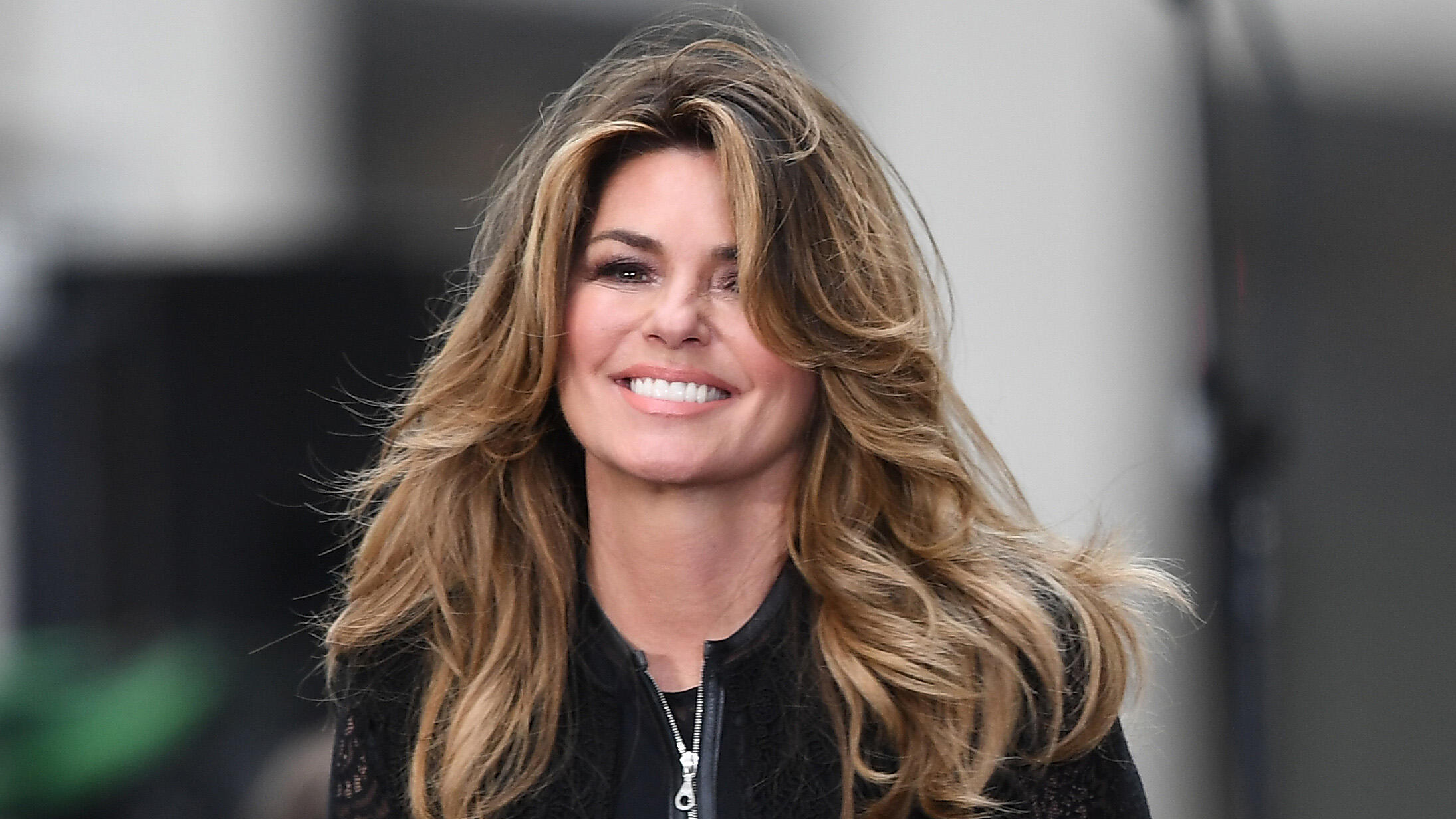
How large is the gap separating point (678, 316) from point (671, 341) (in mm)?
29

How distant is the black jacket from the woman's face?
0.22 m

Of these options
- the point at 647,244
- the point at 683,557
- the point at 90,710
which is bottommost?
the point at 90,710

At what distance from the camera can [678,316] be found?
1819 millimetres

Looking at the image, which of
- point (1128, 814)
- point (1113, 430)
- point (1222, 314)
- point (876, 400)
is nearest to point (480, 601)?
point (876, 400)

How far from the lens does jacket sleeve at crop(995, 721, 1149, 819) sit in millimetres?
1915

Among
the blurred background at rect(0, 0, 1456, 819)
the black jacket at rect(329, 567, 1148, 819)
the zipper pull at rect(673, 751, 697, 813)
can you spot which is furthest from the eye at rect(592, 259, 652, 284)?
the blurred background at rect(0, 0, 1456, 819)

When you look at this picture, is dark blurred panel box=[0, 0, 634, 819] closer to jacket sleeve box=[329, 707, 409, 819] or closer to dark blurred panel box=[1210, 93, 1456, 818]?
jacket sleeve box=[329, 707, 409, 819]

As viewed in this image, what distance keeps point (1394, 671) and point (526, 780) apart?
2.20 meters

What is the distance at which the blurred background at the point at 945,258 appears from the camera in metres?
3.25

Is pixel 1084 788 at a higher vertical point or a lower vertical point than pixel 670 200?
lower

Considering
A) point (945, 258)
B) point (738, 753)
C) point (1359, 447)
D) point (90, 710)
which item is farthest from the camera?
point (945, 258)

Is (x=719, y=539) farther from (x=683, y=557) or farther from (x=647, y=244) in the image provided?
(x=647, y=244)

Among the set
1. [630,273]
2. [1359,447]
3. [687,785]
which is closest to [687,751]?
[687,785]

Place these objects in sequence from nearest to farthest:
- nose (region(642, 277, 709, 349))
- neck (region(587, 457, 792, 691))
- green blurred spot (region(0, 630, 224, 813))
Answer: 1. nose (region(642, 277, 709, 349))
2. neck (region(587, 457, 792, 691))
3. green blurred spot (region(0, 630, 224, 813))
